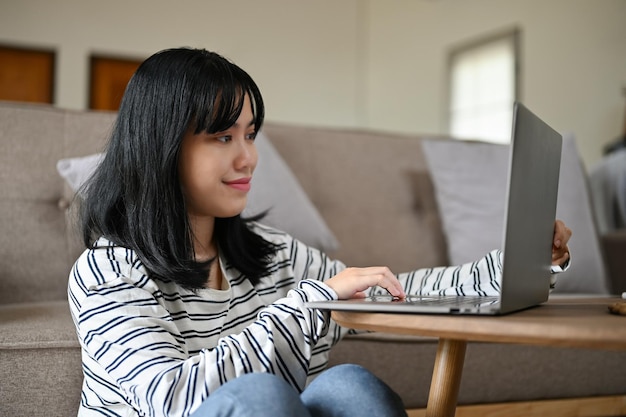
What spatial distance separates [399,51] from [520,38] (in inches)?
45.6

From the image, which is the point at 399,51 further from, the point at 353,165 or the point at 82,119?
the point at 82,119

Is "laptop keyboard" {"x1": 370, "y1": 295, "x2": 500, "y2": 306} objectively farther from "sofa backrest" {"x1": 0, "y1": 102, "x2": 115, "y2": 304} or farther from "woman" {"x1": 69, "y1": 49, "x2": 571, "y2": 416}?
"sofa backrest" {"x1": 0, "y1": 102, "x2": 115, "y2": 304}

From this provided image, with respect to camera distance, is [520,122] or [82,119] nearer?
[520,122]

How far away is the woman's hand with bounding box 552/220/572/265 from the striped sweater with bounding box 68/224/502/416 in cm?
10

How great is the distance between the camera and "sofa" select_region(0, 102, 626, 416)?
118 centimetres

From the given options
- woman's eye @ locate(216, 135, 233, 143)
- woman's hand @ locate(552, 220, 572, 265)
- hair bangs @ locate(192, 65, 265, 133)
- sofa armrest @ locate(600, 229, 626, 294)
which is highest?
hair bangs @ locate(192, 65, 265, 133)

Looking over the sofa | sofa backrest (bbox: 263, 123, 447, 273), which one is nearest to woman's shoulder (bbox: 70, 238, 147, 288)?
the sofa

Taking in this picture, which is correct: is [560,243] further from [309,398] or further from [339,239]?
[339,239]

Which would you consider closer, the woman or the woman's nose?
the woman

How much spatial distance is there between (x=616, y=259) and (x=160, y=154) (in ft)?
5.35

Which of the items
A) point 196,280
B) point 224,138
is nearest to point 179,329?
point 196,280

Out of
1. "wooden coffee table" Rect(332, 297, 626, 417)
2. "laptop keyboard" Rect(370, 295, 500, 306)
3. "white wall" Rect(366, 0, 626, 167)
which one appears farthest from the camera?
"white wall" Rect(366, 0, 626, 167)

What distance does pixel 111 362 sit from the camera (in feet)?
2.75

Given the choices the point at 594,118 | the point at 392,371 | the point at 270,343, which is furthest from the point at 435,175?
the point at 594,118
